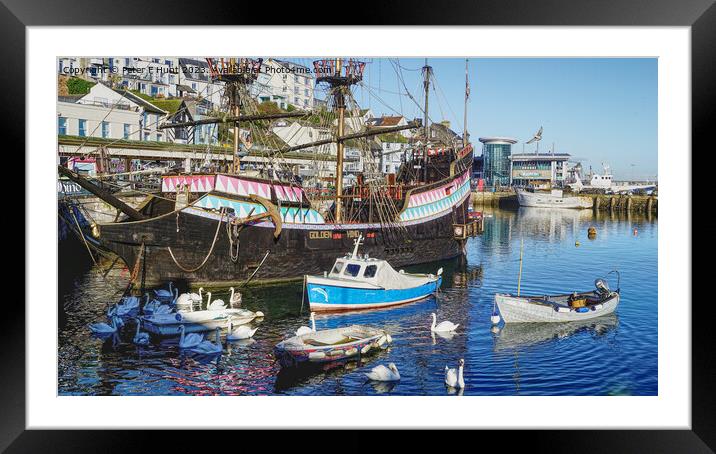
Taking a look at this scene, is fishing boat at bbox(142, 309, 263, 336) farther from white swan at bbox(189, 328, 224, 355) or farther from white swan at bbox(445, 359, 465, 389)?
white swan at bbox(445, 359, 465, 389)

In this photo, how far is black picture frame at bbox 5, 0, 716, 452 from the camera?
30.5ft

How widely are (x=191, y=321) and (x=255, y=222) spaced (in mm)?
3286

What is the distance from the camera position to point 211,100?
54.1 feet

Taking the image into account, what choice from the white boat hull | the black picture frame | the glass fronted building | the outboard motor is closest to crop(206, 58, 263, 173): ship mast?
the black picture frame

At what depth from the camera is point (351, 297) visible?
43.2 feet

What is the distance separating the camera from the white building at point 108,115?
11.8m

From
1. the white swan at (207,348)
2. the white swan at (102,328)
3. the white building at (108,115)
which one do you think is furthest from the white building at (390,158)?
the white swan at (102,328)

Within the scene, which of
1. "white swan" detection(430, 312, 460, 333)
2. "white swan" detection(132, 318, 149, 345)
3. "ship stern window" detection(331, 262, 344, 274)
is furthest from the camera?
"ship stern window" detection(331, 262, 344, 274)

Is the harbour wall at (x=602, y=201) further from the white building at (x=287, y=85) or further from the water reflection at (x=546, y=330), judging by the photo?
the white building at (x=287, y=85)

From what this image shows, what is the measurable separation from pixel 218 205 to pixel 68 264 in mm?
4181

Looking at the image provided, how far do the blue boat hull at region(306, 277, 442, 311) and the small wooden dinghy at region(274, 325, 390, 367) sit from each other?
163 cm

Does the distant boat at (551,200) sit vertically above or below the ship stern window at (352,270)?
above

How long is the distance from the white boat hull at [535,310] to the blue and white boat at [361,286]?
7.43 feet
